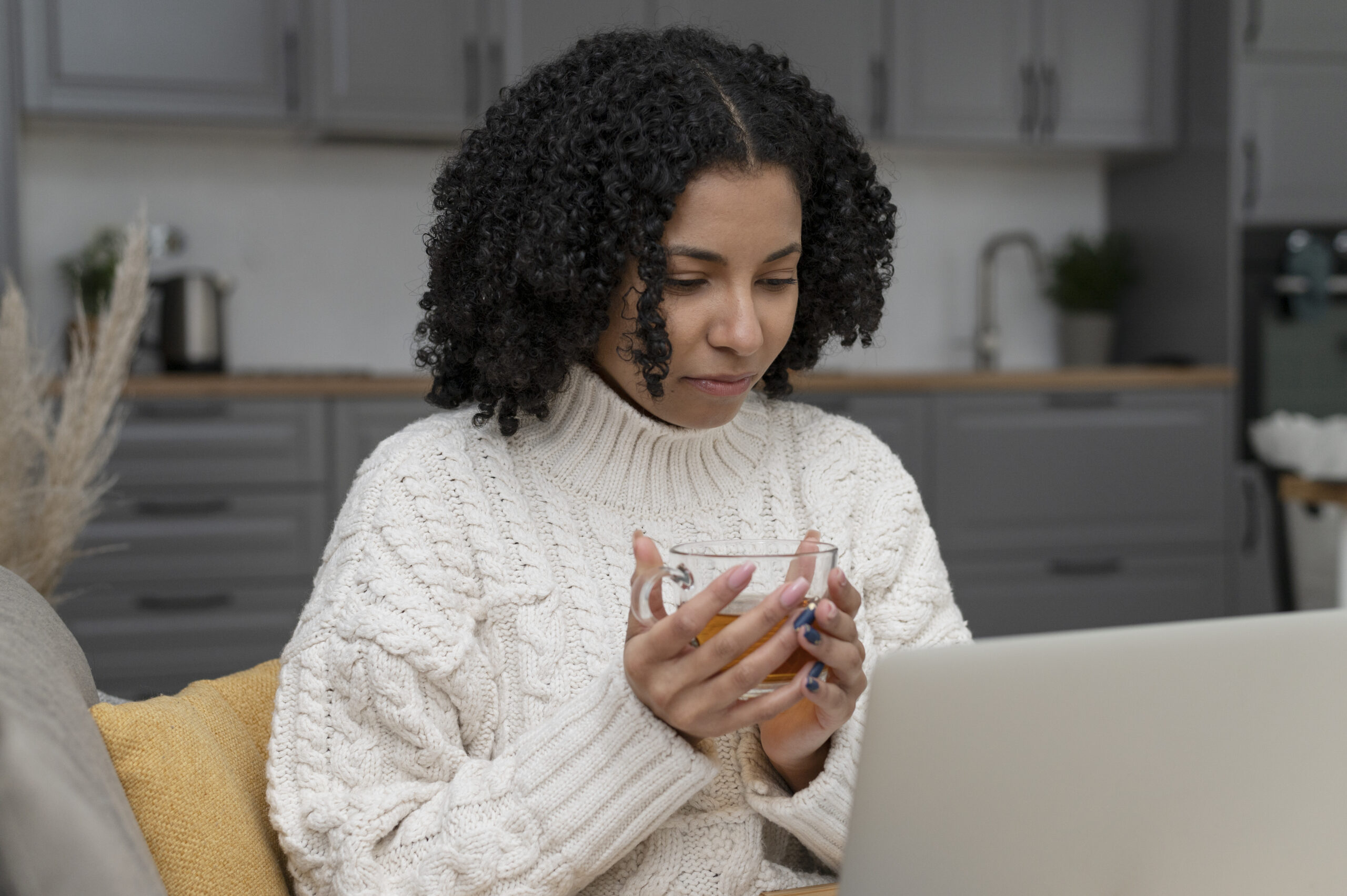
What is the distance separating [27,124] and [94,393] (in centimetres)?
213

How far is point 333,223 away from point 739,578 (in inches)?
126

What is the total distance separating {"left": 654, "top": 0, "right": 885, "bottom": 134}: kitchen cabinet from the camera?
3445 millimetres

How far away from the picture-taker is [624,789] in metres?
0.85

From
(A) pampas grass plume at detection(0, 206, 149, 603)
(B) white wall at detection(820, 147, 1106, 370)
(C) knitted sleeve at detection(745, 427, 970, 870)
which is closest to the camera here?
(C) knitted sleeve at detection(745, 427, 970, 870)

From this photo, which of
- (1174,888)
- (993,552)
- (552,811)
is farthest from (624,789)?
(993,552)

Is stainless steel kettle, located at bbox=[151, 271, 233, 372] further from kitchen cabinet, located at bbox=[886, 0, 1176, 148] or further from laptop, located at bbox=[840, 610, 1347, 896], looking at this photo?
laptop, located at bbox=[840, 610, 1347, 896]

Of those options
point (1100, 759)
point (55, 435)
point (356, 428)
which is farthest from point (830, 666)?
point (356, 428)

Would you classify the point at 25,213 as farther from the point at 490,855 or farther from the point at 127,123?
the point at 490,855

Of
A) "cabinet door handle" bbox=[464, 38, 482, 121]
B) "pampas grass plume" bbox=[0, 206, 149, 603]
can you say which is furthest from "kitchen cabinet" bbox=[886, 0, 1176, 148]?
"pampas grass plume" bbox=[0, 206, 149, 603]

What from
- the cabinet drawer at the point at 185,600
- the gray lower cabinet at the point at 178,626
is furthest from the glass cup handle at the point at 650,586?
the gray lower cabinet at the point at 178,626

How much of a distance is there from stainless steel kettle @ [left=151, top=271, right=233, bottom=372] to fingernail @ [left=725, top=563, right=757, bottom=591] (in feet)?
9.36

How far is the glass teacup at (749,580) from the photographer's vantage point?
71 cm

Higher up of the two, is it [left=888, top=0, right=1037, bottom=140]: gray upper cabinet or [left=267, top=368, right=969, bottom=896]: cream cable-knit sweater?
[left=888, top=0, right=1037, bottom=140]: gray upper cabinet

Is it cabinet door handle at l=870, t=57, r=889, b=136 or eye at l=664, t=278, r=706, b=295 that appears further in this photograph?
cabinet door handle at l=870, t=57, r=889, b=136
